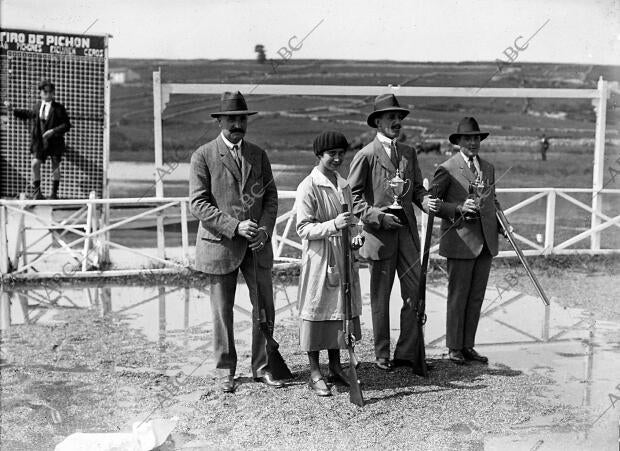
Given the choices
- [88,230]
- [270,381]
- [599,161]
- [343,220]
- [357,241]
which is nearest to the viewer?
[343,220]

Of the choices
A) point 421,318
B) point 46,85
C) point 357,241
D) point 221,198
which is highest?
point 46,85

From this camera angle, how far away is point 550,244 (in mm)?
10992

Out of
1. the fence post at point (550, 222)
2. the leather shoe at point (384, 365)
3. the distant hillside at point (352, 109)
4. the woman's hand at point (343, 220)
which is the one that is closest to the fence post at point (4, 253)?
the leather shoe at point (384, 365)

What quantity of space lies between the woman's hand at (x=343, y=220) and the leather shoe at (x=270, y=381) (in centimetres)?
123

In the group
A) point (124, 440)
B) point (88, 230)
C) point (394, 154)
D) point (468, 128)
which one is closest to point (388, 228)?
point (394, 154)

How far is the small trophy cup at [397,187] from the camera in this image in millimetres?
5961

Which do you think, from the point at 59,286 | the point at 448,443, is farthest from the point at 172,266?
the point at 448,443

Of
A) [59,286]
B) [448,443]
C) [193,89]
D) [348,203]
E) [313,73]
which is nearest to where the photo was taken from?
[448,443]

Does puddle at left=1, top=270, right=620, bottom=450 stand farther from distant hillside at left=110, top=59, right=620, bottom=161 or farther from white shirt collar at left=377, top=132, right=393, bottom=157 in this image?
distant hillside at left=110, top=59, right=620, bottom=161

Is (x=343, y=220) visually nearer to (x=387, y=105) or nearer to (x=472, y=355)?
(x=387, y=105)

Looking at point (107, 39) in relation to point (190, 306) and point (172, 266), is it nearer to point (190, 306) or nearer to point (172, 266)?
point (172, 266)

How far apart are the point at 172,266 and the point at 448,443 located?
6.14 m

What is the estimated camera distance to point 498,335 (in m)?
7.36

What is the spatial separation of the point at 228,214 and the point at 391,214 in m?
1.19
